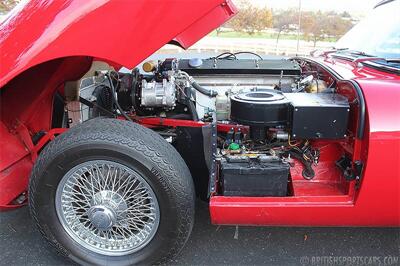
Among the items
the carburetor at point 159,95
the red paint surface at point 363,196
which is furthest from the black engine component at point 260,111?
the carburetor at point 159,95

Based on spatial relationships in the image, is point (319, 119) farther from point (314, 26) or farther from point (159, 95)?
point (314, 26)

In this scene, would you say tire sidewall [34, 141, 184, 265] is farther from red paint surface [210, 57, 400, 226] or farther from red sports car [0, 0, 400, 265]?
red paint surface [210, 57, 400, 226]

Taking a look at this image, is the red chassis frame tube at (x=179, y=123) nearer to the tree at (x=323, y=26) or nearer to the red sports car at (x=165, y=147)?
the red sports car at (x=165, y=147)

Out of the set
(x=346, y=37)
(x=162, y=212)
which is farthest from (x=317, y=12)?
(x=162, y=212)

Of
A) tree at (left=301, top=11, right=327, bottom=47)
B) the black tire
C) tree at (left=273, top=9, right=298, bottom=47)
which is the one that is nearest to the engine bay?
the black tire

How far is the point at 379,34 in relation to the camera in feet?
10.9

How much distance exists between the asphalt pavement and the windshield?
4.98 feet

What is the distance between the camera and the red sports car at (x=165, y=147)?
2.17 meters

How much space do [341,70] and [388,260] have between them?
147cm

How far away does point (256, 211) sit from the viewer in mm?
2354

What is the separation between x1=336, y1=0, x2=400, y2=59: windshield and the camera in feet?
10.1

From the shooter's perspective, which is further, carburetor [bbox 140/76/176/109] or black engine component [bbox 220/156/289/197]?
carburetor [bbox 140/76/176/109]

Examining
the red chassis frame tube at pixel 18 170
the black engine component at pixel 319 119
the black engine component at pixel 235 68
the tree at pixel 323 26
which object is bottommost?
the tree at pixel 323 26

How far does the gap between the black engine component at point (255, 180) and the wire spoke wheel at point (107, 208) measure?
52 cm
